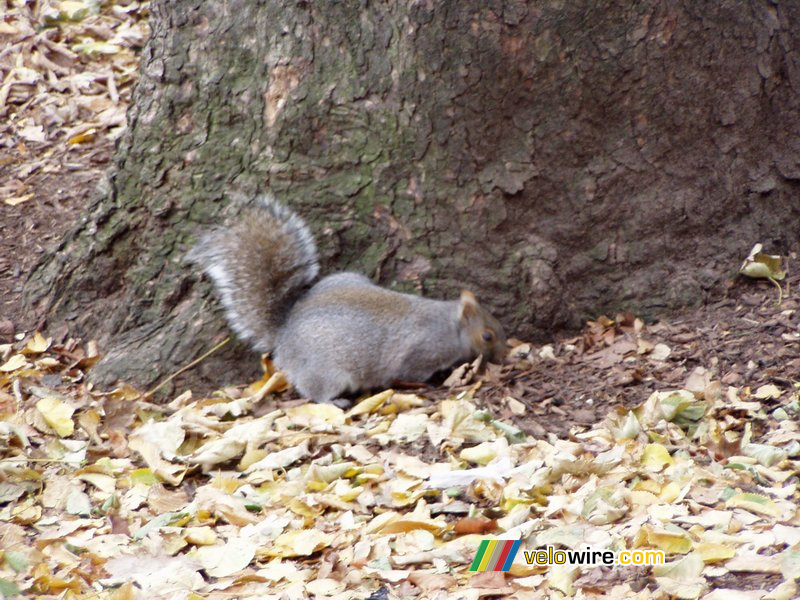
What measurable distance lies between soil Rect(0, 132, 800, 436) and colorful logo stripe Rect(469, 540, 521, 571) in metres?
0.99

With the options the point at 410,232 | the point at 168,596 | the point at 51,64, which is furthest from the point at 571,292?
the point at 51,64

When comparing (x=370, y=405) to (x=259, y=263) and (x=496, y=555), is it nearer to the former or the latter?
(x=259, y=263)

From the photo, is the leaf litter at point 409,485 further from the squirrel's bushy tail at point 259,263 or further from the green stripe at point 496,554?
the squirrel's bushy tail at point 259,263

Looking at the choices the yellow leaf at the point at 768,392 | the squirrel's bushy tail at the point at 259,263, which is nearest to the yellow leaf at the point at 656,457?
the yellow leaf at the point at 768,392

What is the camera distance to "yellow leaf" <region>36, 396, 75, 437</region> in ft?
13.2

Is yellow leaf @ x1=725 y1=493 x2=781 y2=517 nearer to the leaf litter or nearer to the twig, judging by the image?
the leaf litter

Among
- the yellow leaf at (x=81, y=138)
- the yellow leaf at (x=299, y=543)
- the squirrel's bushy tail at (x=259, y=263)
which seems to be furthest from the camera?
the yellow leaf at (x=81, y=138)

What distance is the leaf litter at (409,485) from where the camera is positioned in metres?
2.81

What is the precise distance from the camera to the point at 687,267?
15.0 ft

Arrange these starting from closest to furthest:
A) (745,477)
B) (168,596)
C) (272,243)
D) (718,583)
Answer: (718,583) → (168,596) → (745,477) → (272,243)

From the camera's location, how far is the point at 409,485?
3410 millimetres

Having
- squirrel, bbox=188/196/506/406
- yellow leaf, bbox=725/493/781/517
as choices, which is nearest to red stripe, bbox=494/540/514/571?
yellow leaf, bbox=725/493/781/517

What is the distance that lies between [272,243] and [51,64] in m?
3.18

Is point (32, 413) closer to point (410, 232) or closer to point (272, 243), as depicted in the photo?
point (272, 243)
